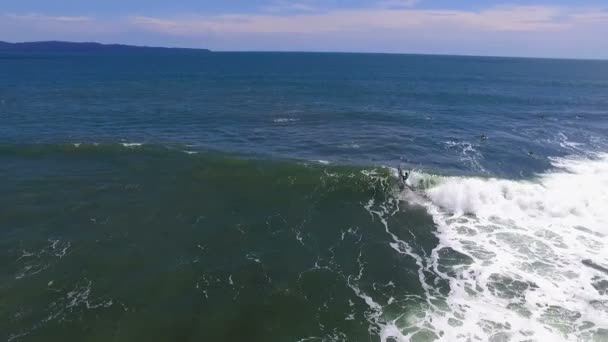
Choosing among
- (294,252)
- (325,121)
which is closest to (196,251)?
(294,252)

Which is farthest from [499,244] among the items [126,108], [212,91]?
[212,91]

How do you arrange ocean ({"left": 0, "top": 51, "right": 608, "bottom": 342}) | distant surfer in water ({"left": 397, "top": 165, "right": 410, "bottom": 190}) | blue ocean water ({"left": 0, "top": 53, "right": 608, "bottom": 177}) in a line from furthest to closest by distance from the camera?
1. blue ocean water ({"left": 0, "top": 53, "right": 608, "bottom": 177})
2. distant surfer in water ({"left": 397, "top": 165, "right": 410, "bottom": 190})
3. ocean ({"left": 0, "top": 51, "right": 608, "bottom": 342})

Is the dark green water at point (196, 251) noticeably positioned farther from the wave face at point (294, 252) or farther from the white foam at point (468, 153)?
the white foam at point (468, 153)

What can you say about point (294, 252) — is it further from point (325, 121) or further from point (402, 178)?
point (325, 121)

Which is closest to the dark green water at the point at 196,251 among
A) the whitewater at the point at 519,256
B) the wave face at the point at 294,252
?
the wave face at the point at 294,252

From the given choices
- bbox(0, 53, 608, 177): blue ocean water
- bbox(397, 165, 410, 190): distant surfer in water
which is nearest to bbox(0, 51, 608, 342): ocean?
bbox(0, 53, 608, 177): blue ocean water

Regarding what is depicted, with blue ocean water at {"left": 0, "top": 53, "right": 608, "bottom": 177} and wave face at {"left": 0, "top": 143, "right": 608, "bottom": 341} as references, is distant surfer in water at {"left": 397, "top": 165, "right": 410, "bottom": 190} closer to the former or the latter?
wave face at {"left": 0, "top": 143, "right": 608, "bottom": 341}

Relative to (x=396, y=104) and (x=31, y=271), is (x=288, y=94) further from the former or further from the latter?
(x=31, y=271)
